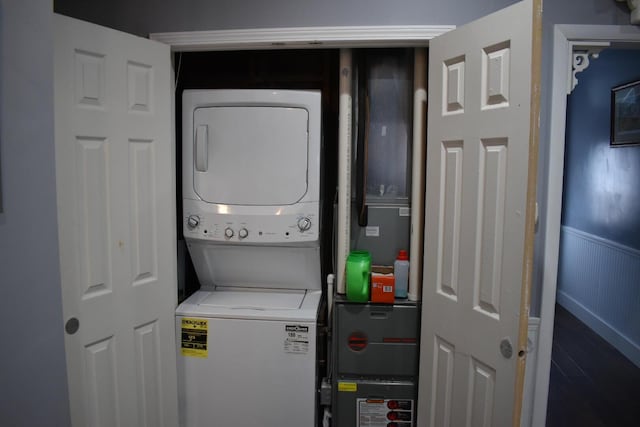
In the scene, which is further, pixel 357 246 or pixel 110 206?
pixel 357 246

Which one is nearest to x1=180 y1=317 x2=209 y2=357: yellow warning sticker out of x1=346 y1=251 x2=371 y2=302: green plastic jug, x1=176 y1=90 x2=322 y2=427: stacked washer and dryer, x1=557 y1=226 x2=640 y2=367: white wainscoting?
x1=176 y1=90 x2=322 y2=427: stacked washer and dryer

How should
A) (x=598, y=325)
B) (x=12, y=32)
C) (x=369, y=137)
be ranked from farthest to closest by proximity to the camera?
(x=598, y=325)
(x=369, y=137)
(x=12, y=32)

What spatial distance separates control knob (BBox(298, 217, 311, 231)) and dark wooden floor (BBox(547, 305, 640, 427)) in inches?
72.0

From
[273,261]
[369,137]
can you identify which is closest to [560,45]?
[369,137]

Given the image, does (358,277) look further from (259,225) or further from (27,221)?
(27,221)

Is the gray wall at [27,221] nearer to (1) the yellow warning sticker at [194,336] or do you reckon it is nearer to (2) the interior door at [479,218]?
(1) the yellow warning sticker at [194,336]

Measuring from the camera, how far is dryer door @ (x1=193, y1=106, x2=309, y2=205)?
6.70ft

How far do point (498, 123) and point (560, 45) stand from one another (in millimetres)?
600

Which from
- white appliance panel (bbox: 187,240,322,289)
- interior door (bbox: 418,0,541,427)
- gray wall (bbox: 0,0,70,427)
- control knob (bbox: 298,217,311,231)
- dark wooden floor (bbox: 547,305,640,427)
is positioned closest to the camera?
gray wall (bbox: 0,0,70,427)

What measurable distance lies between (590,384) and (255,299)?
2398mm

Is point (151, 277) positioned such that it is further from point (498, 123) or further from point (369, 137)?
point (498, 123)

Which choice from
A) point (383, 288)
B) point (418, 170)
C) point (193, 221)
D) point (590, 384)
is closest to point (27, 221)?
point (193, 221)

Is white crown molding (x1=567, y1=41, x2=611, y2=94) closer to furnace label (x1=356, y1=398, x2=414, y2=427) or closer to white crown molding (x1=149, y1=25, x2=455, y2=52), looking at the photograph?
white crown molding (x1=149, y1=25, x2=455, y2=52)

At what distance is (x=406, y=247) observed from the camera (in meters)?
2.12
